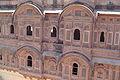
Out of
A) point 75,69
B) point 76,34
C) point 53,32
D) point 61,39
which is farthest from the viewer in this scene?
point 53,32

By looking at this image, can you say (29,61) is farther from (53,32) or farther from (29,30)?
(53,32)

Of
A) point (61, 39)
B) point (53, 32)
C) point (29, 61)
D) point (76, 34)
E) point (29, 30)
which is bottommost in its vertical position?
point (29, 61)

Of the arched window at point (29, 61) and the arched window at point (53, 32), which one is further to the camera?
the arched window at point (29, 61)

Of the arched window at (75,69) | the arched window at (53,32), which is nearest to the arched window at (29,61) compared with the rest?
the arched window at (53,32)

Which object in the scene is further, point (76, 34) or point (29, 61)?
point (29, 61)

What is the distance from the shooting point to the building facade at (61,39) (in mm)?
9266

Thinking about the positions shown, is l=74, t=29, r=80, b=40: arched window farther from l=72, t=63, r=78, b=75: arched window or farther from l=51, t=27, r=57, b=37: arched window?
l=72, t=63, r=78, b=75: arched window

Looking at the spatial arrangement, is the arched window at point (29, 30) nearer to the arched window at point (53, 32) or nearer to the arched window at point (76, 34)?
the arched window at point (53, 32)

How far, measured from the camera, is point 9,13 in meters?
12.0

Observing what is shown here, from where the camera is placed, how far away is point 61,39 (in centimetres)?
1058

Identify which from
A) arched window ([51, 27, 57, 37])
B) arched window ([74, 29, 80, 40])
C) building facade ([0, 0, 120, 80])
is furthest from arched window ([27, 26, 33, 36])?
arched window ([74, 29, 80, 40])

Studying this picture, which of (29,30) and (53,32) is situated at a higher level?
(29,30)

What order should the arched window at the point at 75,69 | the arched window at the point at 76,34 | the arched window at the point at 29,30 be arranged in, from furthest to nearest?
the arched window at the point at 29,30, the arched window at the point at 75,69, the arched window at the point at 76,34

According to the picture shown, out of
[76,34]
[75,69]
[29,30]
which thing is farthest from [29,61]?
[76,34]
